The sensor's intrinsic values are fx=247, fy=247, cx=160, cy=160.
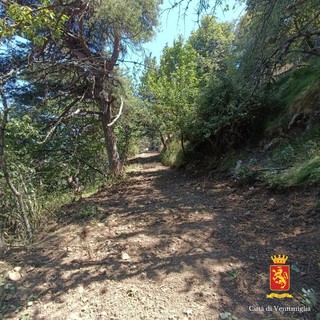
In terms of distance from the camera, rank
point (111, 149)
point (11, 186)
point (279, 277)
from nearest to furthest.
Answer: point (279, 277) < point (11, 186) < point (111, 149)

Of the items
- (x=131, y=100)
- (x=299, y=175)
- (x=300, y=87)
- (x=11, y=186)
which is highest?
(x=131, y=100)

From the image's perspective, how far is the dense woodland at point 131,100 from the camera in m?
3.35

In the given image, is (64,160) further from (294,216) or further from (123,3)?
(294,216)

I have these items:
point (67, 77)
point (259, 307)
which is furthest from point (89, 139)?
point (259, 307)

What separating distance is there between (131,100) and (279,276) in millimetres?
7010

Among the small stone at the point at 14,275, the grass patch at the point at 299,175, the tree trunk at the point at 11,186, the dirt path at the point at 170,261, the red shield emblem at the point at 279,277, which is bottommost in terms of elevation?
the red shield emblem at the point at 279,277

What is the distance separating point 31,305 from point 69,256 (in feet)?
2.10

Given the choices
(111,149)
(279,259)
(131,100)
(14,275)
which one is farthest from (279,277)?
(131,100)

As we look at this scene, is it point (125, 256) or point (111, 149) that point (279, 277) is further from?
point (111, 149)

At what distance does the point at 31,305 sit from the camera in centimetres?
191

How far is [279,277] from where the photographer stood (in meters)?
1.98

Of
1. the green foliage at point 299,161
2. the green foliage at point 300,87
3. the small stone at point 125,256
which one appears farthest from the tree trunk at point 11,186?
the green foliage at point 300,87

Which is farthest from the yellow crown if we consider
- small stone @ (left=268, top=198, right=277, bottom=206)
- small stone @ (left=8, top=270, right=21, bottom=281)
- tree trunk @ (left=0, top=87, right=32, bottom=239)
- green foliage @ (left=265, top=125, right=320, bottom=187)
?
tree trunk @ (left=0, top=87, right=32, bottom=239)

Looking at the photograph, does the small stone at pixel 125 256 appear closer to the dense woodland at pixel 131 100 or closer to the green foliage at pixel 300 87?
the dense woodland at pixel 131 100
